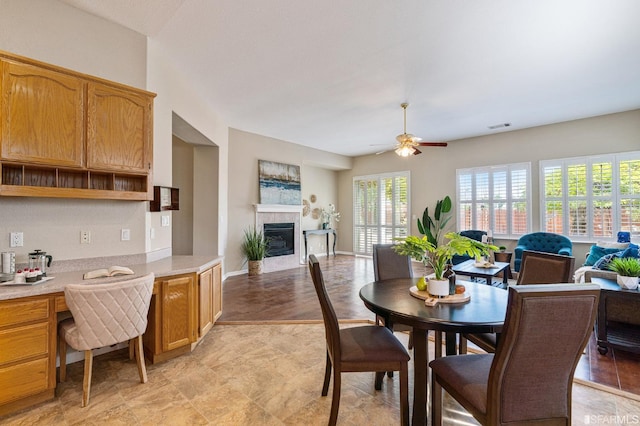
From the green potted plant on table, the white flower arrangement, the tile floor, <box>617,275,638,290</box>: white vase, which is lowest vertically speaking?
the tile floor

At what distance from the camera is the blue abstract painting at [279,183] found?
6652 mm

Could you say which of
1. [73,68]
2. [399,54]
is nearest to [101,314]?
[73,68]

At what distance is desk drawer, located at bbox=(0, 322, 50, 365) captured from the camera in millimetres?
1915

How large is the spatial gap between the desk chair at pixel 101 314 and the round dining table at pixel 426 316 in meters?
1.69

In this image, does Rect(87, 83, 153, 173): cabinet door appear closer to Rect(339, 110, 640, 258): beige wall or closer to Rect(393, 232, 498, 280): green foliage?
Rect(393, 232, 498, 280): green foliage

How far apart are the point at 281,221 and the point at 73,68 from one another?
15.7 ft

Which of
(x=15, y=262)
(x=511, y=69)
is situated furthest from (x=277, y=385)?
(x=511, y=69)

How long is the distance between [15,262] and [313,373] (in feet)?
8.35

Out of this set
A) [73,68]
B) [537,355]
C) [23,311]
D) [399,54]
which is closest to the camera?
[537,355]

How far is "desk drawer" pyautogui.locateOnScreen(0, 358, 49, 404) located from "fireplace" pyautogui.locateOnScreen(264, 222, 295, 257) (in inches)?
185

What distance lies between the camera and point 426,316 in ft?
5.49

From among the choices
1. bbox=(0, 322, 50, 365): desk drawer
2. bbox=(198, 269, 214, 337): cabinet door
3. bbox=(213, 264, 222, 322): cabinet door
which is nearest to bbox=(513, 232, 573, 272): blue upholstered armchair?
bbox=(213, 264, 222, 322): cabinet door

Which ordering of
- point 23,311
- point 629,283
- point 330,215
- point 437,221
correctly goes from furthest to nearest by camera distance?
point 330,215 < point 437,221 < point 629,283 < point 23,311

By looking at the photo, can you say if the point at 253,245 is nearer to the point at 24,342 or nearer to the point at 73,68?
the point at 73,68
